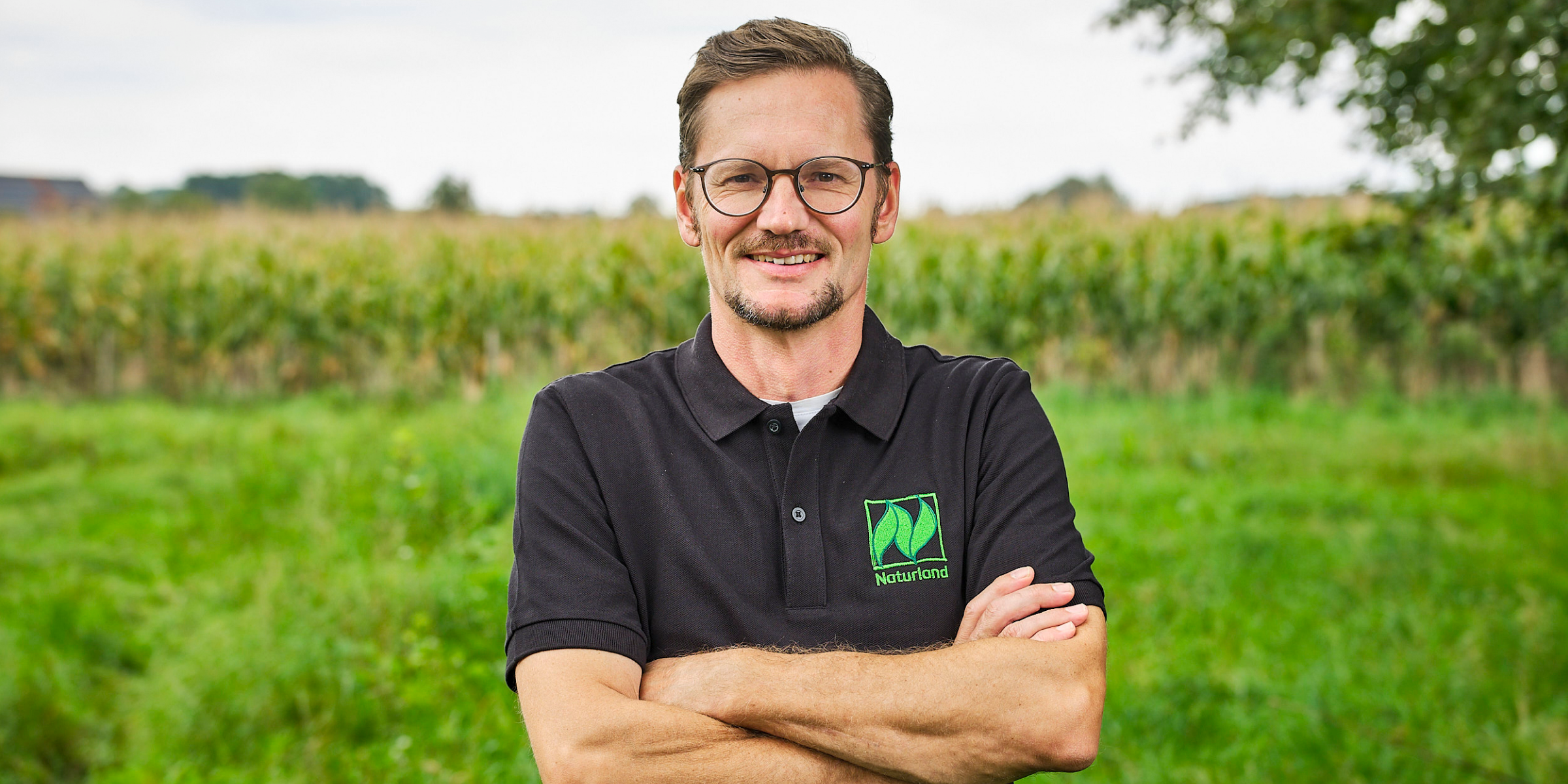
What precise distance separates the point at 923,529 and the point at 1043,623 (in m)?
0.30

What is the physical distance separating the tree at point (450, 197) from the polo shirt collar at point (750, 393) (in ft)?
58.6

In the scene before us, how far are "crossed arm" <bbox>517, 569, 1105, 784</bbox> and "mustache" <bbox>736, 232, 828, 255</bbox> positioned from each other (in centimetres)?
80

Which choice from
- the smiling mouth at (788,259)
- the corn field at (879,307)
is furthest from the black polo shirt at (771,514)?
the corn field at (879,307)

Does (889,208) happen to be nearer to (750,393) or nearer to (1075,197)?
(750,393)

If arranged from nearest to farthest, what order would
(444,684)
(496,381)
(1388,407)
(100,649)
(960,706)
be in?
1. (960,706)
2. (444,684)
3. (100,649)
4. (1388,407)
5. (496,381)

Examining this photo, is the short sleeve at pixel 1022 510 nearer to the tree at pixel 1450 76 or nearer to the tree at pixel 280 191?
the tree at pixel 1450 76

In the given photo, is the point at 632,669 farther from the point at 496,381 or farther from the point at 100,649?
the point at 496,381

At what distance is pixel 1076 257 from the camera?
12.8m

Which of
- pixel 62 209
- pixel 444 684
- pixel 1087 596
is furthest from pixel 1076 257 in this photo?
pixel 62 209

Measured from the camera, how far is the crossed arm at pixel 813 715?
192cm

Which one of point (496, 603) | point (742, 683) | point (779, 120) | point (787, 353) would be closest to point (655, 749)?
point (742, 683)

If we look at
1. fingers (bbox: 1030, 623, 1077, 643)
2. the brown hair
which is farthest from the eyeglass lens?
fingers (bbox: 1030, 623, 1077, 643)

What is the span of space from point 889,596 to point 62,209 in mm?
21506

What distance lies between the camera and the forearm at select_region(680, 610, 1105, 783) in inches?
75.6
